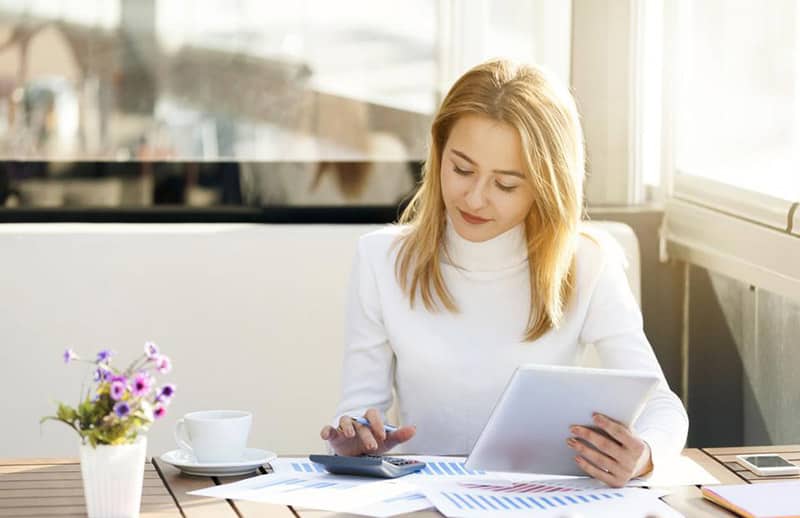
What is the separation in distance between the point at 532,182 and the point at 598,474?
23.8 inches

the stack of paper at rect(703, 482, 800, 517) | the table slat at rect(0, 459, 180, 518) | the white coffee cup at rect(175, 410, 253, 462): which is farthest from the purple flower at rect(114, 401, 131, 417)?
the stack of paper at rect(703, 482, 800, 517)

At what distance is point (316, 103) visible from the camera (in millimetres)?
3459

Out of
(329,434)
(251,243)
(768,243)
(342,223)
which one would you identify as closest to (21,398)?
(251,243)

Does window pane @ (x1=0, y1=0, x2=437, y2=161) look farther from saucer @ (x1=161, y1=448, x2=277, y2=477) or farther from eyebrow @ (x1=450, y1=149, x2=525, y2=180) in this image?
saucer @ (x1=161, y1=448, x2=277, y2=477)

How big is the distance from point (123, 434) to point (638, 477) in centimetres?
75

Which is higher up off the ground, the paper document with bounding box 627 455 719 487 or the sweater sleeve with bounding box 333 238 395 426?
the sweater sleeve with bounding box 333 238 395 426

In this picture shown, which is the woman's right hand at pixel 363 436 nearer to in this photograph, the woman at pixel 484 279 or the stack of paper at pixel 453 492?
the stack of paper at pixel 453 492

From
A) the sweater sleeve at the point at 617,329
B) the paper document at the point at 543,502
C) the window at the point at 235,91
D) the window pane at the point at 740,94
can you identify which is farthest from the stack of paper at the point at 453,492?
the window at the point at 235,91

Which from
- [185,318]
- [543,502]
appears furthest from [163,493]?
[185,318]

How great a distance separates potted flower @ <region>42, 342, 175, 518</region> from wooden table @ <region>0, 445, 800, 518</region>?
0.08m

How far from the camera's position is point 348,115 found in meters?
3.49

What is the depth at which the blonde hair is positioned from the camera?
Result: 7.52 feet

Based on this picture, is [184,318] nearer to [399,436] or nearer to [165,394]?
[399,436]

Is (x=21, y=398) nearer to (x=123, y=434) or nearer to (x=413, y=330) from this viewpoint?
(x=413, y=330)
